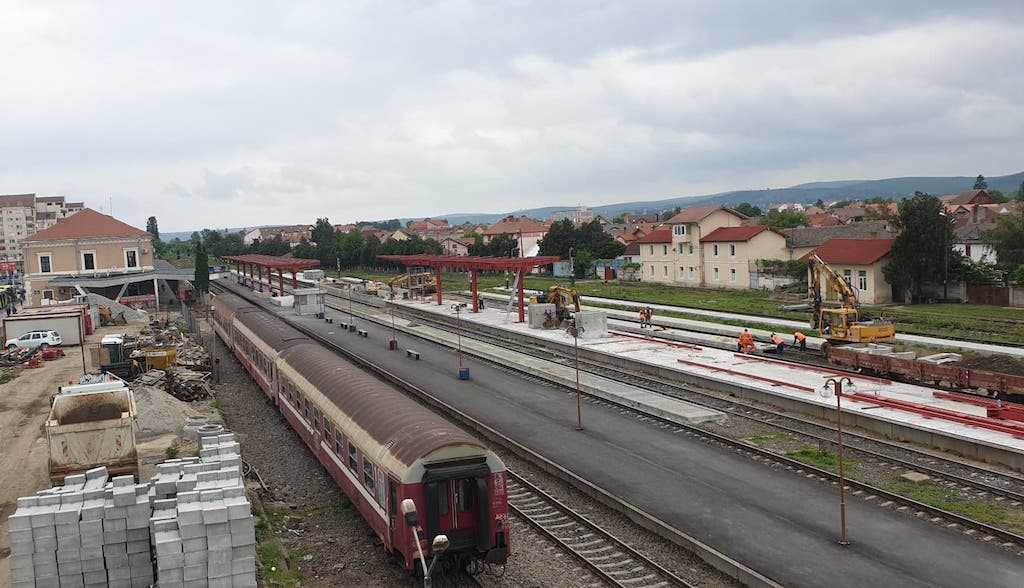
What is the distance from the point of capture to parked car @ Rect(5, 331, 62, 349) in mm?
44156

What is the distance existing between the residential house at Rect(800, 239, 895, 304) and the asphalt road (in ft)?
112

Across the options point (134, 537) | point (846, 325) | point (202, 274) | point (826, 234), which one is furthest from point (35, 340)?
point (826, 234)

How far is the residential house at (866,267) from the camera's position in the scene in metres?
55.2

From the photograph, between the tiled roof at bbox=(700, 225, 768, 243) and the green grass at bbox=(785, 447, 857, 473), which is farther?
the tiled roof at bbox=(700, 225, 768, 243)

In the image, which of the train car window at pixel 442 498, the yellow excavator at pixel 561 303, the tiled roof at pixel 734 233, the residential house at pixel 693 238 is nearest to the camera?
the train car window at pixel 442 498

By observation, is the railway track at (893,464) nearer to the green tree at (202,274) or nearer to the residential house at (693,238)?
the residential house at (693,238)

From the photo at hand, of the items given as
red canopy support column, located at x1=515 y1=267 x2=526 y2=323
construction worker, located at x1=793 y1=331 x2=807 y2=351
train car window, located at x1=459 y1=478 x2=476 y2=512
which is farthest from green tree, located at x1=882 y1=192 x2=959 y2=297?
train car window, located at x1=459 y1=478 x2=476 y2=512

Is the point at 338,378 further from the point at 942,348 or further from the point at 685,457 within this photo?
the point at 942,348

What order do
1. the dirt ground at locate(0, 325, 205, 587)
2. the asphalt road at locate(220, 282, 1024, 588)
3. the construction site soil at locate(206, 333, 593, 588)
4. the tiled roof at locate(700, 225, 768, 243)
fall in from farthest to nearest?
the tiled roof at locate(700, 225, 768, 243) < the dirt ground at locate(0, 325, 205, 587) < the construction site soil at locate(206, 333, 593, 588) < the asphalt road at locate(220, 282, 1024, 588)

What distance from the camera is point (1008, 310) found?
4916cm

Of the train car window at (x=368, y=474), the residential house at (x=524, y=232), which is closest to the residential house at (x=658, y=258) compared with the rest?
the residential house at (x=524, y=232)

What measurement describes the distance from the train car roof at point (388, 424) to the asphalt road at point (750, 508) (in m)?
5.91

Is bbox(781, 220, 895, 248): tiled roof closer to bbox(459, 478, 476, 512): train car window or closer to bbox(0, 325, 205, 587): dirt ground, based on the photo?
bbox(0, 325, 205, 587): dirt ground

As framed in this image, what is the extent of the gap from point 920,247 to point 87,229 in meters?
70.3
